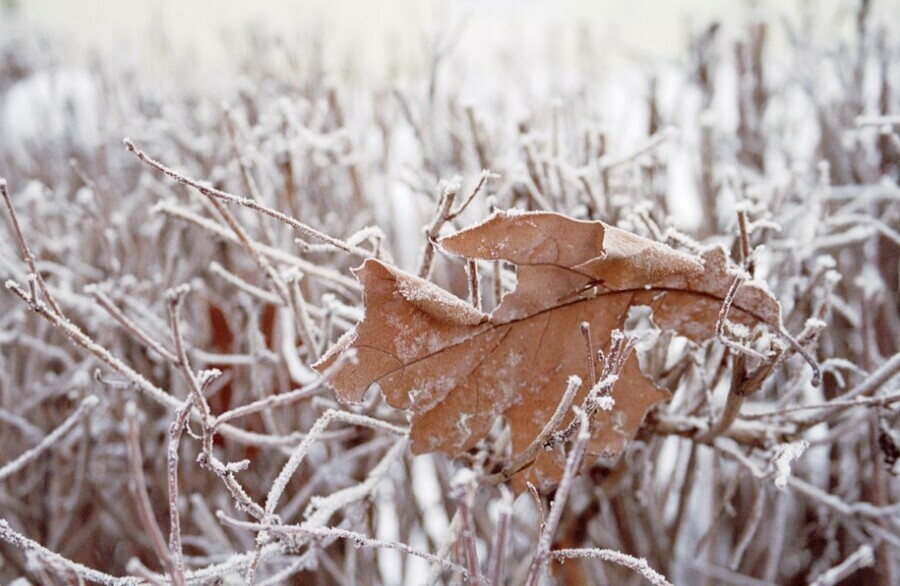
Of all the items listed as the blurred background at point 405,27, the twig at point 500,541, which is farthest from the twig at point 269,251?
the blurred background at point 405,27

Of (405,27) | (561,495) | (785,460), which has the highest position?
(405,27)

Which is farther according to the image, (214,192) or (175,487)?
(214,192)

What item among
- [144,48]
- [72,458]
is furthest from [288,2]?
[72,458]

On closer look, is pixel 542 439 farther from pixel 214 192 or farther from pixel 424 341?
pixel 214 192

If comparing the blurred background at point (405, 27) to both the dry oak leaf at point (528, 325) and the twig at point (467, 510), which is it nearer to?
the dry oak leaf at point (528, 325)

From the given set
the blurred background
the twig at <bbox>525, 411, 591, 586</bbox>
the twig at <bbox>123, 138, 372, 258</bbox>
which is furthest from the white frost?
the blurred background

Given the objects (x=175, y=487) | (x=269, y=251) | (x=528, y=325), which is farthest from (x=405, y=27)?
(x=175, y=487)

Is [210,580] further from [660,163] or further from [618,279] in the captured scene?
[660,163]
